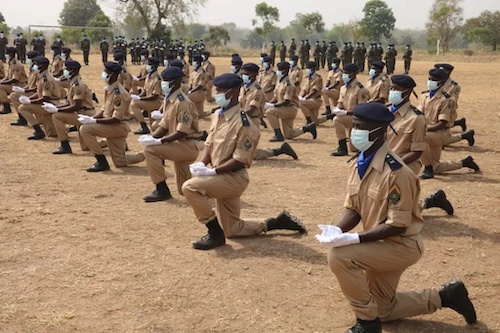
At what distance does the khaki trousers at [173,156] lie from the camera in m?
7.36

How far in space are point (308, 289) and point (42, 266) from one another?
262 cm

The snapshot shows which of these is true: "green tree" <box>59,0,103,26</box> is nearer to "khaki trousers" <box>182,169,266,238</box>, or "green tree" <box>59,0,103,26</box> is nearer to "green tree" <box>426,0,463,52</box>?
"green tree" <box>426,0,463,52</box>

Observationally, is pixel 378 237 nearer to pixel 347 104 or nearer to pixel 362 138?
pixel 362 138

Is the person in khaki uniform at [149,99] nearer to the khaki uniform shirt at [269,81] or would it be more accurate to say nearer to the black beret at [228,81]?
the khaki uniform shirt at [269,81]

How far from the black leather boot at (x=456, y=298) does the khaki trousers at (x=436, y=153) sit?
5.04 meters

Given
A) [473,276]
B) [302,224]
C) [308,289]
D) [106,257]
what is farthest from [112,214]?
[473,276]

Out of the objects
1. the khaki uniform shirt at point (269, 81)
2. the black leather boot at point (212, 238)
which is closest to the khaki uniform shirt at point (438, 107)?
the black leather boot at point (212, 238)

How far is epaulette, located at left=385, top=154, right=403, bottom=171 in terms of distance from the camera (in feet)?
12.6

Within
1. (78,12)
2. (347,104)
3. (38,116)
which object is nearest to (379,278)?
(347,104)

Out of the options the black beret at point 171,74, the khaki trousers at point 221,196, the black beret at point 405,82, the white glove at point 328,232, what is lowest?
the khaki trousers at point 221,196

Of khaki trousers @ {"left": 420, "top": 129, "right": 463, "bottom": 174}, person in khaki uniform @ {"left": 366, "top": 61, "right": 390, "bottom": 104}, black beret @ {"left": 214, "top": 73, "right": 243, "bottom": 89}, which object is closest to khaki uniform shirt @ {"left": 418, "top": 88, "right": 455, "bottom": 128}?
khaki trousers @ {"left": 420, "top": 129, "right": 463, "bottom": 174}

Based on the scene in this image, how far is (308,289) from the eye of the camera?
4934mm

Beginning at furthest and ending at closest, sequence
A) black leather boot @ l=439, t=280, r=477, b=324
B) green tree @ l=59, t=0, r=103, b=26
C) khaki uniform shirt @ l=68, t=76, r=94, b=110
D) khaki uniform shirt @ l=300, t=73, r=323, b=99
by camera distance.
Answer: green tree @ l=59, t=0, r=103, b=26 → khaki uniform shirt @ l=300, t=73, r=323, b=99 → khaki uniform shirt @ l=68, t=76, r=94, b=110 → black leather boot @ l=439, t=280, r=477, b=324

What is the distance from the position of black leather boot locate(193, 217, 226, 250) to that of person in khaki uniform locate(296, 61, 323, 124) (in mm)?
8710
